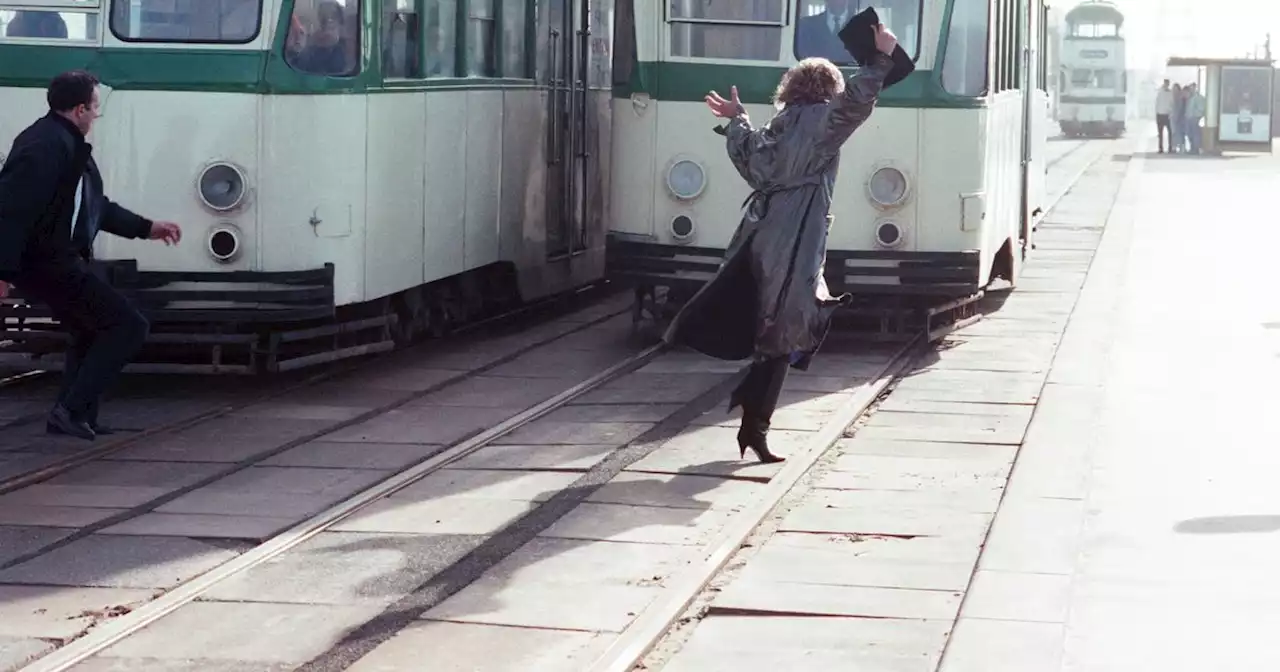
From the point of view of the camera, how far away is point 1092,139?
70688 mm

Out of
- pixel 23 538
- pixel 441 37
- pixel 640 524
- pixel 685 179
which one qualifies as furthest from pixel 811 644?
pixel 685 179

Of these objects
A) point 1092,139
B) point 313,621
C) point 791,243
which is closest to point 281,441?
point 791,243

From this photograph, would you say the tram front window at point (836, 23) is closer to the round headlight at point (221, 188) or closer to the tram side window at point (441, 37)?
the tram side window at point (441, 37)

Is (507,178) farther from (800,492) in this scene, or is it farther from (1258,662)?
(1258,662)

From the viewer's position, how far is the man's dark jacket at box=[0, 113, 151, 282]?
10.1m

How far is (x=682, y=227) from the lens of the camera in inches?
548

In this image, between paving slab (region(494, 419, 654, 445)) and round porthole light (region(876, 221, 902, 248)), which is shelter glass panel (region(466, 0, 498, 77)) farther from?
paving slab (region(494, 419, 654, 445))

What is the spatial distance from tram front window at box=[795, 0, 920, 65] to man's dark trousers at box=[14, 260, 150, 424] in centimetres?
490

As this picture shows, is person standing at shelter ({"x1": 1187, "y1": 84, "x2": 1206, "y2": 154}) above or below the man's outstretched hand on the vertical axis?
above

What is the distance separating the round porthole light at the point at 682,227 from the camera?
13.9 m

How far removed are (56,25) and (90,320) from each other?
2.07 m

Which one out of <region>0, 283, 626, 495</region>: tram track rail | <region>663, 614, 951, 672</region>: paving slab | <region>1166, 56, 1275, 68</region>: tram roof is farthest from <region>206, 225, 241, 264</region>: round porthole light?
<region>1166, 56, 1275, 68</region>: tram roof

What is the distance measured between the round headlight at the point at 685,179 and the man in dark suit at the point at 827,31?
0.90 meters

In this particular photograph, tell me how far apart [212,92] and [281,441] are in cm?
211
